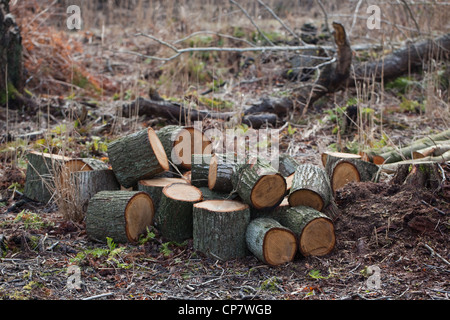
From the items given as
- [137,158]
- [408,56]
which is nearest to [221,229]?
[137,158]

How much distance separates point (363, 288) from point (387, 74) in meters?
6.15

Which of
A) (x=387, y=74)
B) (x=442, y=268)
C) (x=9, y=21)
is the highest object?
(x=9, y=21)

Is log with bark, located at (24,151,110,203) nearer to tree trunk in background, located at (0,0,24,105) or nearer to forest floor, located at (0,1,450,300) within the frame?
forest floor, located at (0,1,450,300)

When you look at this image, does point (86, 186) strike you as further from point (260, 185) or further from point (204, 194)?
point (260, 185)

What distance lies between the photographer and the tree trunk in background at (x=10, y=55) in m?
6.93

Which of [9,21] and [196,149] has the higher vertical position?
[9,21]

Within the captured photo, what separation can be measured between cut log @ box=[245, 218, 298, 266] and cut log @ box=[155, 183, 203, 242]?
59cm

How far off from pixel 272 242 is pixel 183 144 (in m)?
1.57

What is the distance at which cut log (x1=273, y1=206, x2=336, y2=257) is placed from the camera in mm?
3459

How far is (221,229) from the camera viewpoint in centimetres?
348

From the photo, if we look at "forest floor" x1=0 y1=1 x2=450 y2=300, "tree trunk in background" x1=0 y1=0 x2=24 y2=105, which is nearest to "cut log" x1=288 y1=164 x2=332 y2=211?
"forest floor" x1=0 y1=1 x2=450 y2=300

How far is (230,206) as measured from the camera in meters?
3.59
